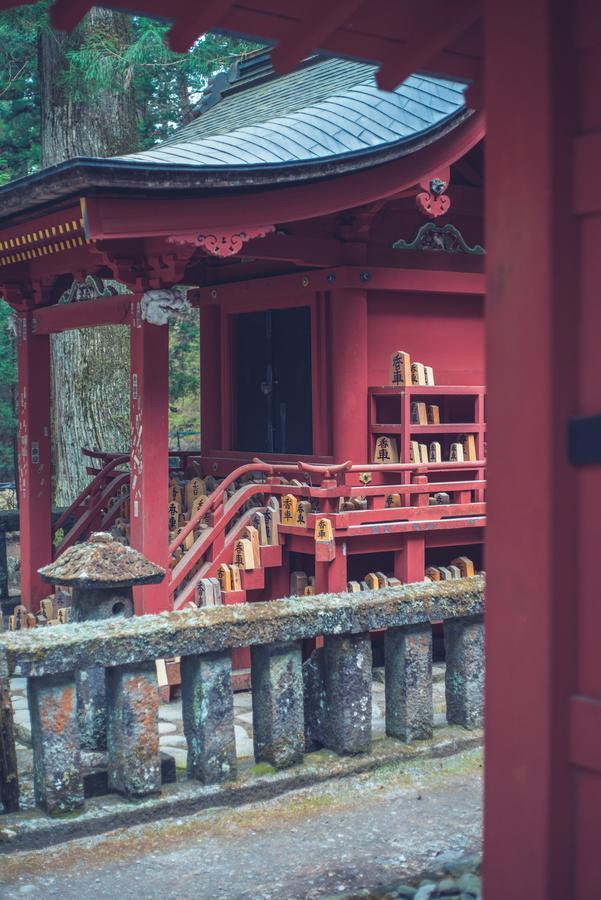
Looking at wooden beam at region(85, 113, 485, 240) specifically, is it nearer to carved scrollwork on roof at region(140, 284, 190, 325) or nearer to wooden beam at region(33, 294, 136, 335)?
carved scrollwork on roof at region(140, 284, 190, 325)

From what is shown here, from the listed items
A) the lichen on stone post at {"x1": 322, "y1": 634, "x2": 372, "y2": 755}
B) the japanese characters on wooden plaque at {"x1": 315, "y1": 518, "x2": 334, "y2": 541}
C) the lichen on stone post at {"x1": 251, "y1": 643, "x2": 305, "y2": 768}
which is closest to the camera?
the lichen on stone post at {"x1": 251, "y1": 643, "x2": 305, "y2": 768}

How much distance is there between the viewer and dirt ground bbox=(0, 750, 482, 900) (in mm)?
4352

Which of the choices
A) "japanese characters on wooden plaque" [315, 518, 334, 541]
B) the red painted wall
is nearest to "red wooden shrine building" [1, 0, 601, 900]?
"japanese characters on wooden plaque" [315, 518, 334, 541]

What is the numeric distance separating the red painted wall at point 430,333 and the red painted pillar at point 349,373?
0.23 m

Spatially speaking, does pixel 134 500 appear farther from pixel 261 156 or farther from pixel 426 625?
pixel 426 625

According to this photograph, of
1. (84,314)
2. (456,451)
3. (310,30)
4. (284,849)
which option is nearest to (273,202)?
(84,314)

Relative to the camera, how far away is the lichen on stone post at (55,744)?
4703 millimetres

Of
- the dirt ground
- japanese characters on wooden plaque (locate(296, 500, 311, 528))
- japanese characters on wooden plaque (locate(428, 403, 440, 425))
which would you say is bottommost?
the dirt ground

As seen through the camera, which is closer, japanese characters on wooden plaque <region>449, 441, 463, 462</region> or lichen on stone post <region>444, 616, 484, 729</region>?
lichen on stone post <region>444, 616, 484, 729</region>

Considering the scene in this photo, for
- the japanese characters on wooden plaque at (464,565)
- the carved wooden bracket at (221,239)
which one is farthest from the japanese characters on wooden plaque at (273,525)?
the carved wooden bracket at (221,239)

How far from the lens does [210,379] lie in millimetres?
11031

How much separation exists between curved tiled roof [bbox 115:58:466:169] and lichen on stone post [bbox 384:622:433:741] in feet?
11.8

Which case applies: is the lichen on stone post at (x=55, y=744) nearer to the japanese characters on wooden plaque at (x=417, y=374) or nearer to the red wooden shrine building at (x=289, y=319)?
the red wooden shrine building at (x=289, y=319)

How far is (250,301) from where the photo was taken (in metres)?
10.2
